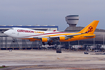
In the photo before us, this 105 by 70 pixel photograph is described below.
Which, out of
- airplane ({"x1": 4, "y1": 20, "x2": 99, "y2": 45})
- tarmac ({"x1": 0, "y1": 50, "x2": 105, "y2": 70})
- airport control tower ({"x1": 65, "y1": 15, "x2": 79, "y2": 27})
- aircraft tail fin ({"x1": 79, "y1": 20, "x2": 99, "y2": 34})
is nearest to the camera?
tarmac ({"x1": 0, "y1": 50, "x2": 105, "y2": 70})

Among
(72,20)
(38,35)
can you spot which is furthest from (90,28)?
(72,20)

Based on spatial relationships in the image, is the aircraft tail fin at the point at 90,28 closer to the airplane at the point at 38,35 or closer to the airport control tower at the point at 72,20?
the airplane at the point at 38,35

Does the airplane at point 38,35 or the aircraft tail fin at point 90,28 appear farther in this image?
the aircraft tail fin at point 90,28

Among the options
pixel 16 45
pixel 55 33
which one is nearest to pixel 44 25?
pixel 16 45

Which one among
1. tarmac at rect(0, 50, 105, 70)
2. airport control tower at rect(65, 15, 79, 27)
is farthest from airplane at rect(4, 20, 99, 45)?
airport control tower at rect(65, 15, 79, 27)

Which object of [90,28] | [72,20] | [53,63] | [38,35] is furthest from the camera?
[72,20]

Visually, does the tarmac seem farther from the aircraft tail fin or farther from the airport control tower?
the airport control tower

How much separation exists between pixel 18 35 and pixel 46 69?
63374 mm

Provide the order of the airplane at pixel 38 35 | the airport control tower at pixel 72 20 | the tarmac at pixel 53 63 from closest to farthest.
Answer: the tarmac at pixel 53 63 → the airplane at pixel 38 35 → the airport control tower at pixel 72 20

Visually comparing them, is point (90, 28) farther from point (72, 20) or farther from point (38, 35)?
point (72, 20)

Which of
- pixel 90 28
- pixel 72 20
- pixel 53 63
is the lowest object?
pixel 53 63

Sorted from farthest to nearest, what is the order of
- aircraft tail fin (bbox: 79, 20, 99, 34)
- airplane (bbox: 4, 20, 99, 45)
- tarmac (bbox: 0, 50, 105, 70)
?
aircraft tail fin (bbox: 79, 20, 99, 34) < airplane (bbox: 4, 20, 99, 45) < tarmac (bbox: 0, 50, 105, 70)

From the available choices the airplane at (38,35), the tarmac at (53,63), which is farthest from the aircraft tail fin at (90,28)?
the tarmac at (53,63)

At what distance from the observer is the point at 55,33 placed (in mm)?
109625
